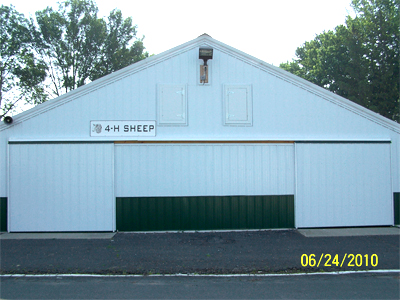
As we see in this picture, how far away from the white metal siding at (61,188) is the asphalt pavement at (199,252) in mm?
485

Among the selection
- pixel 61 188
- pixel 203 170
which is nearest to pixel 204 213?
pixel 203 170

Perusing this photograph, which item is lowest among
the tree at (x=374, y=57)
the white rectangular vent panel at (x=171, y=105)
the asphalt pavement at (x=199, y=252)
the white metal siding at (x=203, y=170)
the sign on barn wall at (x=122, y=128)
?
the asphalt pavement at (x=199, y=252)

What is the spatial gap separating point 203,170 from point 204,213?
140 cm

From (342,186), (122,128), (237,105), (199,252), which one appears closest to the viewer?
(199,252)

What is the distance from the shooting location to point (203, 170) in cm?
1041

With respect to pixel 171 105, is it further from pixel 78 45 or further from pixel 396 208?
pixel 78 45

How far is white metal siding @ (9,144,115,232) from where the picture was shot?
10.2 meters

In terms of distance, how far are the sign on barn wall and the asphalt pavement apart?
320 cm

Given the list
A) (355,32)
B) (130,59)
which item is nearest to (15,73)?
(130,59)

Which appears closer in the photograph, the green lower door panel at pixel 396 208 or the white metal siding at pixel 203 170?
the white metal siding at pixel 203 170

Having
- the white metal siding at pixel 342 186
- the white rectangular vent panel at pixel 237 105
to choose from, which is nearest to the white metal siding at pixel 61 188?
the white rectangular vent panel at pixel 237 105

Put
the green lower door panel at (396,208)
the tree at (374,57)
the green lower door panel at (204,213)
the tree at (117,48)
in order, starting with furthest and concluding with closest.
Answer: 1. the tree at (117,48)
2. the tree at (374,57)
3. the green lower door panel at (396,208)
4. the green lower door panel at (204,213)

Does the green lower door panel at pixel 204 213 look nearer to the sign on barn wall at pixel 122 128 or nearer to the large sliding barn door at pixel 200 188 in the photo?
the large sliding barn door at pixel 200 188

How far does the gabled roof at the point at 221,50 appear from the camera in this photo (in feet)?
33.5
